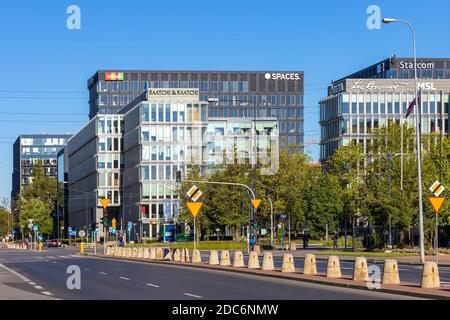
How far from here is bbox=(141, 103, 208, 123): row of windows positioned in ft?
482

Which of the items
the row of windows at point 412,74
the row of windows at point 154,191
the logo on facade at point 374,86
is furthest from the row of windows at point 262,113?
the row of windows at point 154,191

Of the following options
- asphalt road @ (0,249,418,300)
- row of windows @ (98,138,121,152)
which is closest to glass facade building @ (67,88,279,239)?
row of windows @ (98,138,121,152)

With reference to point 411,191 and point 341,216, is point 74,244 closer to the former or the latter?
point 341,216

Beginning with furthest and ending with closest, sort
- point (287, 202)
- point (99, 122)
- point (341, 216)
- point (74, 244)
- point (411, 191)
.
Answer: point (99, 122) → point (74, 244) → point (287, 202) → point (341, 216) → point (411, 191)

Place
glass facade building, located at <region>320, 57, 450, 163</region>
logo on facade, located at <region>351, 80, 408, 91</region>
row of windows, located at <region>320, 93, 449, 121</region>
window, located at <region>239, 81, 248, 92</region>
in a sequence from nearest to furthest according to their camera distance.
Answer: glass facade building, located at <region>320, 57, 450, 163</region> < row of windows, located at <region>320, 93, 449, 121</region> < logo on facade, located at <region>351, 80, 408, 91</region> < window, located at <region>239, 81, 248, 92</region>

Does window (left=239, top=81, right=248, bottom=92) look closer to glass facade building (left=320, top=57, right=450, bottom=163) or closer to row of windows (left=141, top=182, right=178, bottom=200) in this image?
glass facade building (left=320, top=57, right=450, bottom=163)

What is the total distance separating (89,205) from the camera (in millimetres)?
172625

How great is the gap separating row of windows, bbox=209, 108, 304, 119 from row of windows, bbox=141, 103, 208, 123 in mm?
43819

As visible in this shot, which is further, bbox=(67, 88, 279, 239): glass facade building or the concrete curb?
bbox=(67, 88, 279, 239): glass facade building

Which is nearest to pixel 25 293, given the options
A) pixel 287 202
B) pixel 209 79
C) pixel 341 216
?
pixel 341 216

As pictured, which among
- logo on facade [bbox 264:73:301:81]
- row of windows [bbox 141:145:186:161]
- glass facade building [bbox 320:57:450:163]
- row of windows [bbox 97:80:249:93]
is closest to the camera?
row of windows [bbox 141:145:186:161]

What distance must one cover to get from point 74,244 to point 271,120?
4110 cm

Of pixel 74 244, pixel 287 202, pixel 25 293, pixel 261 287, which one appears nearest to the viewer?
pixel 25 293

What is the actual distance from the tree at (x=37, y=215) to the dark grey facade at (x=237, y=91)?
23.7 metres
